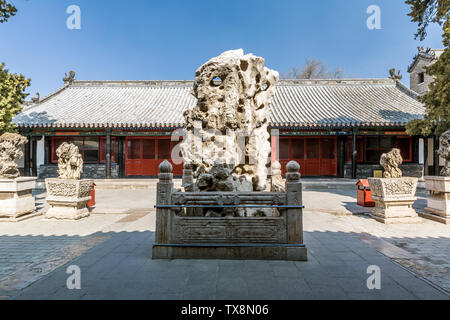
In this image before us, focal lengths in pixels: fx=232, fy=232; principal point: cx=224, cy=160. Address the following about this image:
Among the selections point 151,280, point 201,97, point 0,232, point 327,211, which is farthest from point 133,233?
point 327,211

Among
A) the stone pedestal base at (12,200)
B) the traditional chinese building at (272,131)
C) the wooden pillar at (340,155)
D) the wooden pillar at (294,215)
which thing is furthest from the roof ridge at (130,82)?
the wooden pillar at (294,215)

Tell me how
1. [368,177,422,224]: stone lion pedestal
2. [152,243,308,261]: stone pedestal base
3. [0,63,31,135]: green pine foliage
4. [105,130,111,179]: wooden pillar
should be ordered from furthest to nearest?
1. [105,130,111,179]: wooden pillar
2. [0,63,31,135]: green pine foliage
3. [368,177,422,224]: stone lion pedestal
4. [152,243,308,261]: stone pedestal base

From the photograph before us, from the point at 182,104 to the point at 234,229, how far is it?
1372 cm

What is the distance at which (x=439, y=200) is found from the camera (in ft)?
18.2

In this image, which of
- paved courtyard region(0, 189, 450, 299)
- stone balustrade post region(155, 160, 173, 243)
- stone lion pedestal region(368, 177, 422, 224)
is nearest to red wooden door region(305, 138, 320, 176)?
stone lion pedestal region(368, 177, 422, 224)

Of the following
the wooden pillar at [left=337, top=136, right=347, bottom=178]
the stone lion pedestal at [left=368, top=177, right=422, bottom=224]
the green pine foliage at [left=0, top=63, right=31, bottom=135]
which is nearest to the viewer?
the stone lion pedestal at [left=368, top=177, right=422, bottom=224]

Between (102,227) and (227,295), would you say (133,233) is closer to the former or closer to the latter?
(102,227)

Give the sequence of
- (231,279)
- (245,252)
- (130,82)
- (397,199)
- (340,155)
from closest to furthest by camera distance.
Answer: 1. (231,279)
2. (245,252)
3. (397,199)
4. (340,155)
5. (130,82)

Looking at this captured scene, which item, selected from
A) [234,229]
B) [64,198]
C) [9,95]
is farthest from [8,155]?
[234,229]

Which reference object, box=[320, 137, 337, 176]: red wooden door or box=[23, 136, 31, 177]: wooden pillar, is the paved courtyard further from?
box=[23, 136, 31, 177]: wooden pillar

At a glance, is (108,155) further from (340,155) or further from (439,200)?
(439,200)

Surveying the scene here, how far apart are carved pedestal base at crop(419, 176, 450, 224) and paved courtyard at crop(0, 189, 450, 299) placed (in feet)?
1.76

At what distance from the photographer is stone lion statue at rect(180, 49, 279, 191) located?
4.69 m

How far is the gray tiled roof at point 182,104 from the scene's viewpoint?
12664mm
